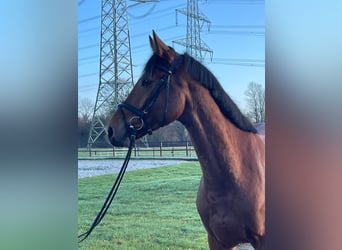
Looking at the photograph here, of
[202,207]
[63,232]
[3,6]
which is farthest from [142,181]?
[3,6]

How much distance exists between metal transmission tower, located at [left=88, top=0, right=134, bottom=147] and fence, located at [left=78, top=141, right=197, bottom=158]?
0.46 ft

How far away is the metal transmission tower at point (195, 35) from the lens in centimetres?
214

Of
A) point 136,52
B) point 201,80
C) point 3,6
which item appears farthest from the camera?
point 3,6

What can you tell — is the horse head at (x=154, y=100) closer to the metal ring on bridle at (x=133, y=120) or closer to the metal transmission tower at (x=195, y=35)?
the metal ring on bridle at (x=133, y=120)

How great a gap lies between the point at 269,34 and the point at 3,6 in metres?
1.68

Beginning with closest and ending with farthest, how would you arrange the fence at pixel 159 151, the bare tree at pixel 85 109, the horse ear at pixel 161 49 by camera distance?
1. the horse ear at pixel 161 49
2. the fence at pixel 159 151
3. the bare tree at pixel 85 109

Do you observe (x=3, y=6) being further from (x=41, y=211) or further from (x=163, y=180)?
(x=163, y=180)

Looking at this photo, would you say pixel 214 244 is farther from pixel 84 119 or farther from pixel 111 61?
pixel 111 61

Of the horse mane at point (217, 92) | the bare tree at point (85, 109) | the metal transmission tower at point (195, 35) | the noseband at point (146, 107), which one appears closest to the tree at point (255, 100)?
the horse mane at point (217, 92)

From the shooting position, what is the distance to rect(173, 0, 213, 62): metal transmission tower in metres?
2.14

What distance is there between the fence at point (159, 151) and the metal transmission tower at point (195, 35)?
0.51 metres

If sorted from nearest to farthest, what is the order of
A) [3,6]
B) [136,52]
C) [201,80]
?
1. [201,80]
2. [136,52]
3. [3,6]

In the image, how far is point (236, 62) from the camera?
2135 mm

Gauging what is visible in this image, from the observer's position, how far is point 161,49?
81.3 inches
